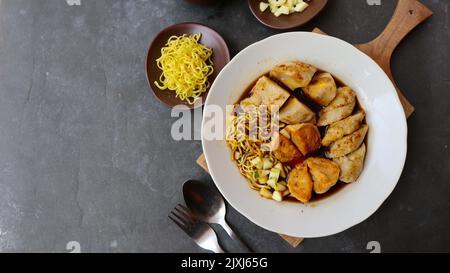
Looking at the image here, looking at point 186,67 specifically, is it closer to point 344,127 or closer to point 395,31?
point 344,127

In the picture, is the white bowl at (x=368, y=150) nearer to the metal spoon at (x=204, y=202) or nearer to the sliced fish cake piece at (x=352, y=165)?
the sliced fish cake piece at (x=352, y=165)

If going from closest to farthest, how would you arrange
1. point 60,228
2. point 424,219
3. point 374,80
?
point 374,80 → point 424,219 → point 60,228

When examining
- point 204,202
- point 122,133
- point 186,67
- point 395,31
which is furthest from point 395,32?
point 122,133

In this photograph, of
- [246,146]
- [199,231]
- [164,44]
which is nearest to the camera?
[246,146]

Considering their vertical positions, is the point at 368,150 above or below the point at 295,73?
below

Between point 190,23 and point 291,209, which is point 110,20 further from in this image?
point 291,209

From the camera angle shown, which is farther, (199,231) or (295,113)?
(199,231)

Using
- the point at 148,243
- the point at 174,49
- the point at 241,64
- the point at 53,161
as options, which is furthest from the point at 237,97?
the point at 53,161
